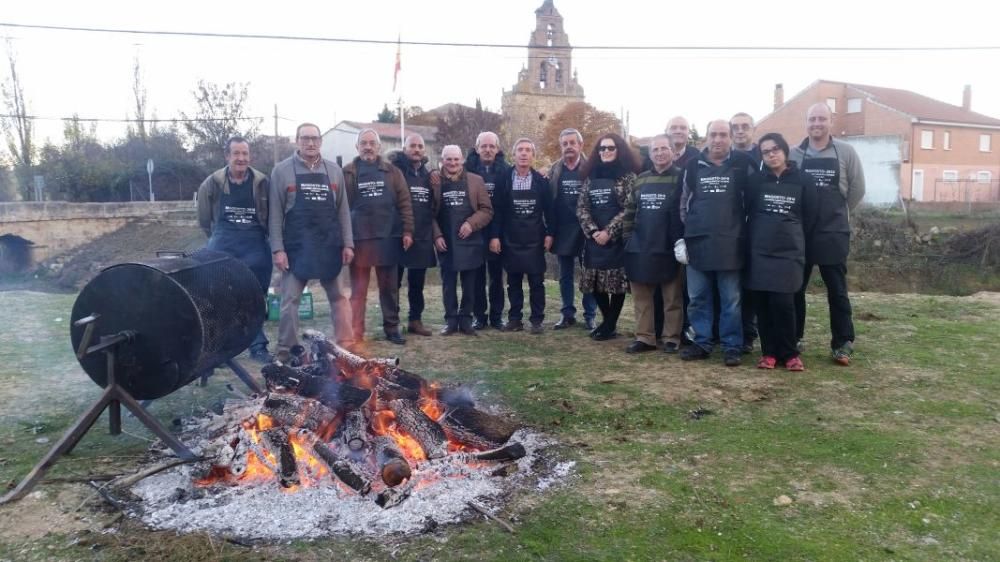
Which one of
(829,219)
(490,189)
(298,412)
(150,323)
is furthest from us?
(490,189)

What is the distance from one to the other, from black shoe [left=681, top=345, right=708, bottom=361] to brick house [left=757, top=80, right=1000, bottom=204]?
104 feet

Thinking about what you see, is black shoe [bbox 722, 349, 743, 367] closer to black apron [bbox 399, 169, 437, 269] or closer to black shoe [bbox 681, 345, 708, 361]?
black shoe [bbox 681, 345, 708, 361]

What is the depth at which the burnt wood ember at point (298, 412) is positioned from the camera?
13.0 feet

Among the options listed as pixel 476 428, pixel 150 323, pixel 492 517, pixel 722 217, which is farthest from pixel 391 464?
pixel 722 217

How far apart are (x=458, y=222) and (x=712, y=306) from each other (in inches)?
107

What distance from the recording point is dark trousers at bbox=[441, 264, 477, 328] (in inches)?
289

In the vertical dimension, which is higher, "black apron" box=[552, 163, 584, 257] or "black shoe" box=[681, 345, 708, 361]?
"black apron" box=[552, 163, 584, 257]

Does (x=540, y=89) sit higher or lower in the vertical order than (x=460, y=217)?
higher

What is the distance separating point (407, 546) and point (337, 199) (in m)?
3.99

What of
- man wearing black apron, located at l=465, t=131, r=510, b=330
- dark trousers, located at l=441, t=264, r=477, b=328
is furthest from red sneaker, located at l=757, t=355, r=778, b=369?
→ dark trousers, located at l=441, t=264, r=477, b=328

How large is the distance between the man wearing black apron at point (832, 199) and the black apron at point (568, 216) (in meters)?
2.15

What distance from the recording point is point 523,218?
7.23m

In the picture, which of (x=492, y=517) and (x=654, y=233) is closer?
(x=492, y=517)

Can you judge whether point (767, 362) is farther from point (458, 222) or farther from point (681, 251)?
point (458, 222)
